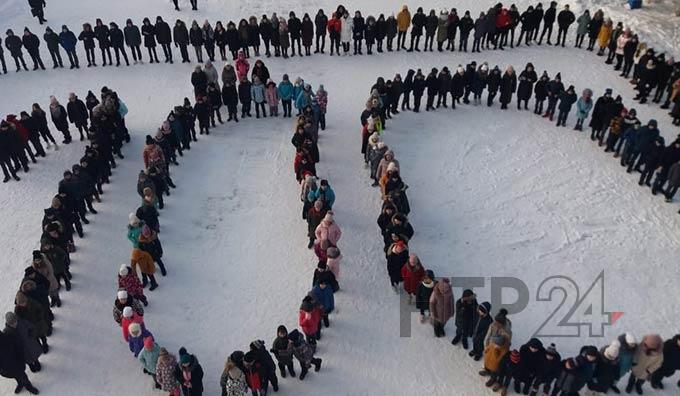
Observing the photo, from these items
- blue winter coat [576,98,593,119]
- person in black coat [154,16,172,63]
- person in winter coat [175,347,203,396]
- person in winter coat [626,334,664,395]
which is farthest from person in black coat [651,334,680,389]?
person in black coat [154,16,172,63]

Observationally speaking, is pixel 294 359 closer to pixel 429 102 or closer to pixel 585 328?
pixel 585 328

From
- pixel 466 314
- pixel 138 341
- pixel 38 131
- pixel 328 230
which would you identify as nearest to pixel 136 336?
pixel 138 341

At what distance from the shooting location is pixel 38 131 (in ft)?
55.4

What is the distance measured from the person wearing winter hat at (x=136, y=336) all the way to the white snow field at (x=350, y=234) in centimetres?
64

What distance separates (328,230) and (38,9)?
16.7m

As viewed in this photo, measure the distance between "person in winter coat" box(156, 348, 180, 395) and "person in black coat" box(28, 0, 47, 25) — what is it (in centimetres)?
1772

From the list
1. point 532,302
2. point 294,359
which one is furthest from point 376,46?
point 294,359

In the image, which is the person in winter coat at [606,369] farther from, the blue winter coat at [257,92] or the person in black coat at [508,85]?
the blue winter coat at [257,92]

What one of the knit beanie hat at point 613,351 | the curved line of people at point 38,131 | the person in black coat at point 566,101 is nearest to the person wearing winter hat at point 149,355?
the curved line of people at point 38,131

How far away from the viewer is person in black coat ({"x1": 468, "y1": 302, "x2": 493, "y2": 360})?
1127 cm

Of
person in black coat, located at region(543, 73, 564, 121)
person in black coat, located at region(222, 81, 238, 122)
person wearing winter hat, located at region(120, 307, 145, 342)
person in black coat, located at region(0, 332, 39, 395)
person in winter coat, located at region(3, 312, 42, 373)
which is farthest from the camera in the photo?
person in black coat, located at region(222, 81, 238, 122)

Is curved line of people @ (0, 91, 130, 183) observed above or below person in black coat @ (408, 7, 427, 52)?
below

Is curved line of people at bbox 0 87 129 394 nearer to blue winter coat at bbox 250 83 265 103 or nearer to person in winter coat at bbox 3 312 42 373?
person in winter coat at bbox 3 312 42 373

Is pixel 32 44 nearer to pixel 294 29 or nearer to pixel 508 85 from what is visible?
pixel 294 29
